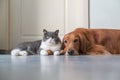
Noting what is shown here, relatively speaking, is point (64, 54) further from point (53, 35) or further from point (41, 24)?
point (41, 24)

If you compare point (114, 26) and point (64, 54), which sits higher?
point (114, 26)

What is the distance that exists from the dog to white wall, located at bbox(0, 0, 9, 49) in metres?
0.86

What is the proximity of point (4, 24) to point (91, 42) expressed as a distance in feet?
3.47

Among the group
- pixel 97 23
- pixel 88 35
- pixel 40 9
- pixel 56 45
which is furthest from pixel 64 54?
pixel 40 9

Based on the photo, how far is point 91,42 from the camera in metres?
2.10

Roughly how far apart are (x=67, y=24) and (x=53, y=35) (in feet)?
2.31

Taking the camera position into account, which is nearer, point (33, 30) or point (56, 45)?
point (56, 45)

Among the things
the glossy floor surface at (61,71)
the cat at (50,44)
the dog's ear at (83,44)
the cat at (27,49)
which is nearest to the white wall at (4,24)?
the cat at (27,49)

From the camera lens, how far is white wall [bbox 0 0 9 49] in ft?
8.89

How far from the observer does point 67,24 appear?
2693 millimetres

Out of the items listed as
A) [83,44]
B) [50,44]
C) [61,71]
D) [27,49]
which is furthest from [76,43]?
[61,71]

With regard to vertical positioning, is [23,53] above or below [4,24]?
below

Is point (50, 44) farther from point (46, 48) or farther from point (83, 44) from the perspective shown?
point (83, 44)

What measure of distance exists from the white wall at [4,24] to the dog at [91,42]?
0.86m
